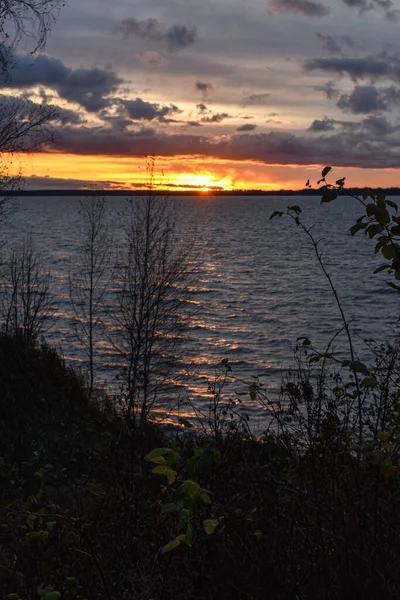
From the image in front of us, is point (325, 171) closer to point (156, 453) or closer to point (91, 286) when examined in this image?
point (156, 453)

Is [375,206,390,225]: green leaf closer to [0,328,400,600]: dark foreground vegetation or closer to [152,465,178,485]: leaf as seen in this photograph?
[0,328,400,600]: dark foreground vegetation

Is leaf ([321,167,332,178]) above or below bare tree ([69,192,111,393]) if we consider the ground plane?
above

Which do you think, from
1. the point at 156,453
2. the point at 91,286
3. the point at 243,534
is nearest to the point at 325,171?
the point at 156,453

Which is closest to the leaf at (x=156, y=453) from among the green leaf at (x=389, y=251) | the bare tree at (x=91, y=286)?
the green leaf at (x=389, y=251)

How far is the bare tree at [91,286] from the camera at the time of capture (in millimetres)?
21969

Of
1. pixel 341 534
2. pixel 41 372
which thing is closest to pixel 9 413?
pixel 41 372

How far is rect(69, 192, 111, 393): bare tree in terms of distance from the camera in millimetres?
21969

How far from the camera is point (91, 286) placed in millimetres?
23406

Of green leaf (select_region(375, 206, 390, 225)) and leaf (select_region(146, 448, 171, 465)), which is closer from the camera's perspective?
leaf (select_region(146, 448, 171, 465))

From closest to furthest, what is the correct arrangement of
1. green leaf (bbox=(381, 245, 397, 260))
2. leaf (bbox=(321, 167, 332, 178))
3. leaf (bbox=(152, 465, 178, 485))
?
leaf (bbox=(152, 465, 178, 485)) → green leaf (bbox=(381, 245, 397, 260)) → leaf (bbox=(321, 167, 332, 178))

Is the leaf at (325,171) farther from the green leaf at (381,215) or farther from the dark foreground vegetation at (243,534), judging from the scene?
the dark foreground vegetation at (243,534)

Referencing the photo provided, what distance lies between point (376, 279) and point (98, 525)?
171 feet

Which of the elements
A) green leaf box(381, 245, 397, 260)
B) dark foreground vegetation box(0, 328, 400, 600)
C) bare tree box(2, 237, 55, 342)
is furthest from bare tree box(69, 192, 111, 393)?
green leaf box(381, 245, 397, 260)

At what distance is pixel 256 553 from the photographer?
13.7 feet
